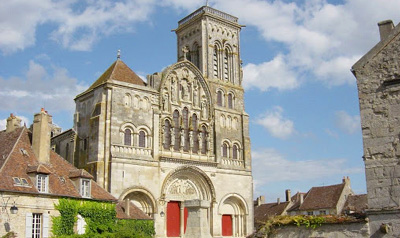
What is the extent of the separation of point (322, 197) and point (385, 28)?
3328cm

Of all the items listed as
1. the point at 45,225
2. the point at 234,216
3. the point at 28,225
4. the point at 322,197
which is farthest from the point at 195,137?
the point at 322,197

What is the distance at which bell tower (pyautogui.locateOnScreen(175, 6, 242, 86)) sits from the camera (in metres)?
36.0

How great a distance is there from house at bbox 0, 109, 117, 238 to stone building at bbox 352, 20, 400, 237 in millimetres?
13848

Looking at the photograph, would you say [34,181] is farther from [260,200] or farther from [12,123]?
[260,200]

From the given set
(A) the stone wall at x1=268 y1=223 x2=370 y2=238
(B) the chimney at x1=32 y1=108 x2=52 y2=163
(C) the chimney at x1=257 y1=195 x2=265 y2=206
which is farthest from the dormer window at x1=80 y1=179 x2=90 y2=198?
(C) the chimney at x1=257 y1=195 x2=265 y2=206

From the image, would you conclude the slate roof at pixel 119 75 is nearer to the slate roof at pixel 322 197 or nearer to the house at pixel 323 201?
the house at pixel 323 201

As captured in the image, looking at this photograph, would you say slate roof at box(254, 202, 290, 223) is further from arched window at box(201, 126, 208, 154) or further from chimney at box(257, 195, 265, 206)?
arched window at box(201, 126, 208, 154)

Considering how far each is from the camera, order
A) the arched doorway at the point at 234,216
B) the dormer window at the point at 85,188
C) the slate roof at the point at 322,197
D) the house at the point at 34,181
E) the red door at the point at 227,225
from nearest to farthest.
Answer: the house at the point at 34,181 → the dormer window at the point at 85,188 → the red door at the point at 227,225 → the arched doorway at the point at 234,216 → the slate roof at the point at 322,197

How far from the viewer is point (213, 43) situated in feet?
120

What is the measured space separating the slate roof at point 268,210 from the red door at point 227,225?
15456 mm

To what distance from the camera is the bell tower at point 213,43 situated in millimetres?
36031

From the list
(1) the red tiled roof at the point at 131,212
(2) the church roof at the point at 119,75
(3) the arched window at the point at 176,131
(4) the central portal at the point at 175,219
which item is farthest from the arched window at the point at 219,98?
(1) the red tiled roof at the point at 131,212

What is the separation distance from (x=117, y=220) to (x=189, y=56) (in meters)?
16.2

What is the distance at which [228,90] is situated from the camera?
3641cm
